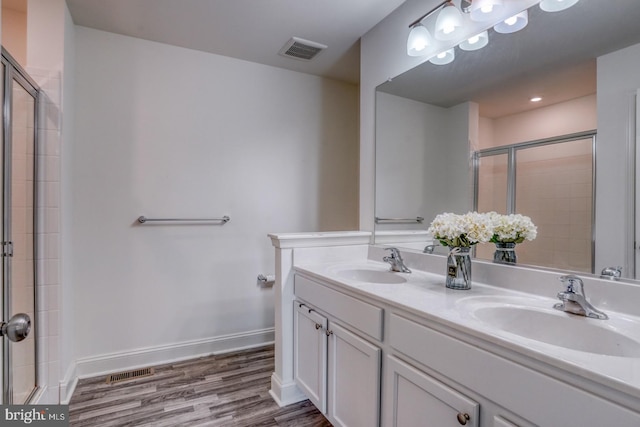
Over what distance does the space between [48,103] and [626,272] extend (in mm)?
2683

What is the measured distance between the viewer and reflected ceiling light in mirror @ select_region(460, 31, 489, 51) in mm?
1514

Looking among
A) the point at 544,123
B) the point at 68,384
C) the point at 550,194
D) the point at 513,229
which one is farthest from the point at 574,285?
the point at 68,384

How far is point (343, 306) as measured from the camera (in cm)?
145

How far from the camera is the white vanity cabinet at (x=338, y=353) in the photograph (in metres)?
1.28

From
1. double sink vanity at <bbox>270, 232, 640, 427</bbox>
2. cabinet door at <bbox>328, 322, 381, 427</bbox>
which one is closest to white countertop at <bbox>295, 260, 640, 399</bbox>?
A: double sink vanity at <bbox>270, 232, 640, 427</bbox>

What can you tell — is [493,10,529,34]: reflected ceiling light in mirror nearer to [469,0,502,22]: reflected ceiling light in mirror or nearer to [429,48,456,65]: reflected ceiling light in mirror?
[469,0,502,22]: reflected ceiling light in mirror

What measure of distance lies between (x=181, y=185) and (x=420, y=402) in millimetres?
2041

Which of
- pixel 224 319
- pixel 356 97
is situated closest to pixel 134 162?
pixel 224 319

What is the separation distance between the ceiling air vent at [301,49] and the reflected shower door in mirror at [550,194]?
1.47m

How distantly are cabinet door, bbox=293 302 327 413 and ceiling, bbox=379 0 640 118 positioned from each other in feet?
4.26

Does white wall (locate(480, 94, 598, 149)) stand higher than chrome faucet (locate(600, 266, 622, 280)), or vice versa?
white wall (locate(480, 94, 598, 149))

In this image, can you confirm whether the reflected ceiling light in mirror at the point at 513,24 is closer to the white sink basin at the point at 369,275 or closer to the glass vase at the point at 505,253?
the glass vase at the point at 505,253

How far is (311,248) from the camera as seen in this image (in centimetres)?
193

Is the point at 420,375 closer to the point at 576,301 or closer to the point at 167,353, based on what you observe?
the point at 576,301
